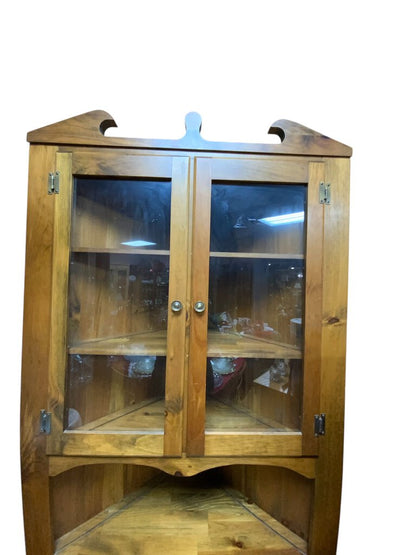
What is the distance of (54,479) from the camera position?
1.05 m

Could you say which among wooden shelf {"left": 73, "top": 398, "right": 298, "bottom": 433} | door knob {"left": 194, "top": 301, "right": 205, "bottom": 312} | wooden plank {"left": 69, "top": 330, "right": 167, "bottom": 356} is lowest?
wooden shelf {"left": 73, "top": 398, "right": 298, "bottom": 433}

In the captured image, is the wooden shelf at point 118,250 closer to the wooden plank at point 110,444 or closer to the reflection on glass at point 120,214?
the reflection on glass at point 120,214

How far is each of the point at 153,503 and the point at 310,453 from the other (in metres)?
0.74

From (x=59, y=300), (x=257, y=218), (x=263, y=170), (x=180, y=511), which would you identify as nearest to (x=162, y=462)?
(x=180, y=511)

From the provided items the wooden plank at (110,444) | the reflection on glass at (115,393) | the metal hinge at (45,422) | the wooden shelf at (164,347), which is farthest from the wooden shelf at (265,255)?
Result: the metal hinge at (45,422)

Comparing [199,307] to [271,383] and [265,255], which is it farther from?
[271,383]

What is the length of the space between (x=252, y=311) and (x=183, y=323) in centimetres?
29

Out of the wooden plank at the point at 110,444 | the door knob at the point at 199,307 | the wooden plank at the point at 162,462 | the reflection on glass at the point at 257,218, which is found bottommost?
the wooden plank at the point at 162,462

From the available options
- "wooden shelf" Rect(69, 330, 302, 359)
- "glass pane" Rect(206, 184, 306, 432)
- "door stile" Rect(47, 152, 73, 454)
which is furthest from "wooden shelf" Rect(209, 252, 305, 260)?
"door stile" Rect(47, 152, 73, 454)

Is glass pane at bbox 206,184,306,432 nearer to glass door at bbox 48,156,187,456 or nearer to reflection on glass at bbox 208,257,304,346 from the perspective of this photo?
reflection on glass at bbox 208,257,304,346

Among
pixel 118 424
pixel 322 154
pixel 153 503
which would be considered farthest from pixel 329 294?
pixel 153 503

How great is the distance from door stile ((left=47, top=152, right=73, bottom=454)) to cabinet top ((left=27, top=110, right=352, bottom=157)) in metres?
0.08

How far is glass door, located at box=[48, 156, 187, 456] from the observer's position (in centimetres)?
96

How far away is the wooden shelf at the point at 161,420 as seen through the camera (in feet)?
3.27
